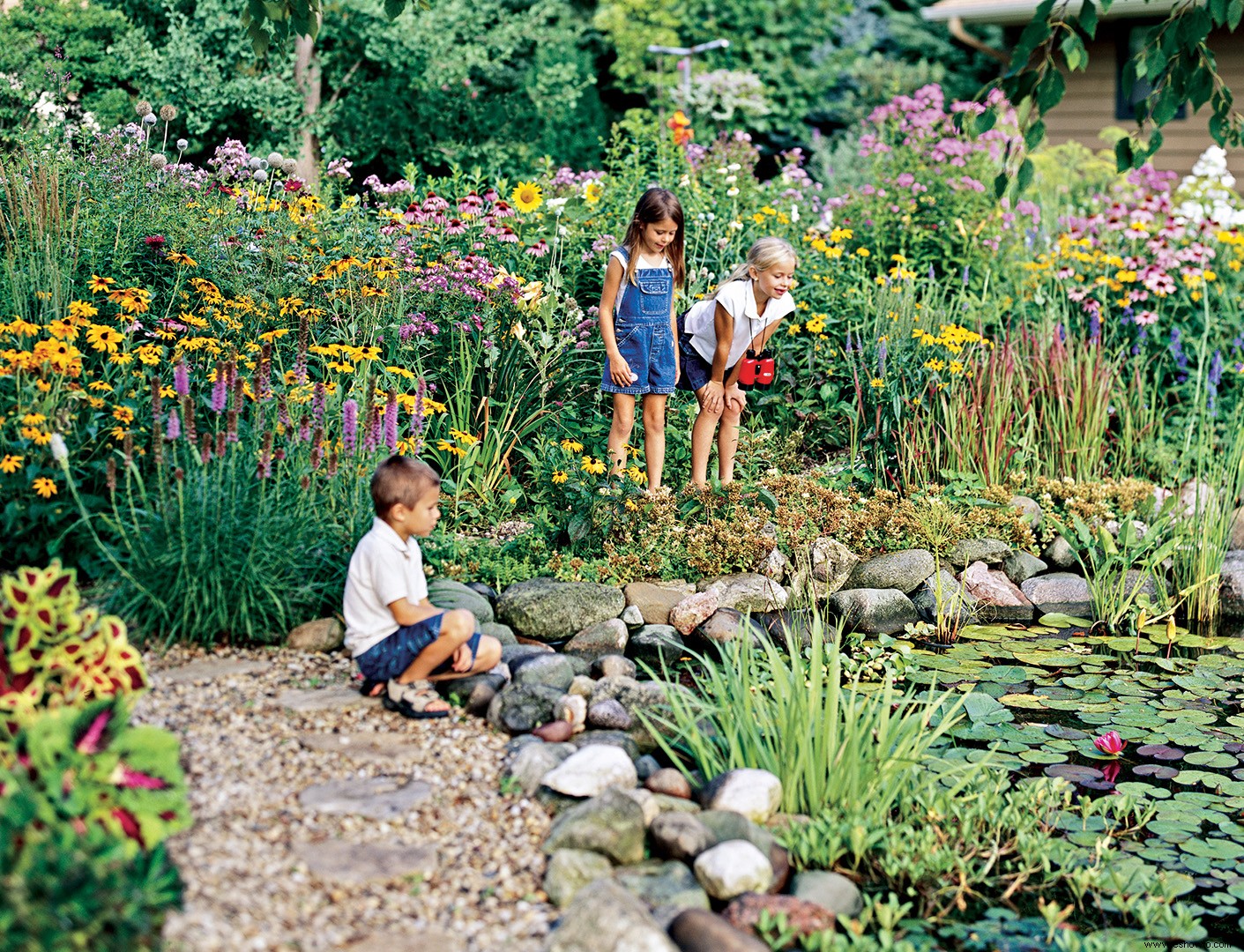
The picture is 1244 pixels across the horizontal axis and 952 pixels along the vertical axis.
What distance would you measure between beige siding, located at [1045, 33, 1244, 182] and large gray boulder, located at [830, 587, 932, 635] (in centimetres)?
1105

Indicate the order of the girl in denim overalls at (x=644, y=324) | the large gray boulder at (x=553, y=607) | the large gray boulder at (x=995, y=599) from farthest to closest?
the large gray boulder at (x=995, y=599) < the girl in denim overalls at (x=644, y=324) < the large gray boulder at (x=553, y=607)

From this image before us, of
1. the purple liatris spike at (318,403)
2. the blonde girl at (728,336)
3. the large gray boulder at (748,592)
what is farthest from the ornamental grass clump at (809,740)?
the blonde girl at (728,336)

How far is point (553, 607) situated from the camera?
482cm

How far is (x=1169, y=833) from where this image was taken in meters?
3.72

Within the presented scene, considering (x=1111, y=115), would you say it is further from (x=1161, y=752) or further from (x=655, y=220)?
(x=1161, y=752)

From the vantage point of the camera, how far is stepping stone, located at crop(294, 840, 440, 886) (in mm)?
2898

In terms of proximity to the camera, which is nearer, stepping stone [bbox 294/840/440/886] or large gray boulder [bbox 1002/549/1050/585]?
stepping stone [bbox 294/840/440/886]

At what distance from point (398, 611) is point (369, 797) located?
673 millimetres

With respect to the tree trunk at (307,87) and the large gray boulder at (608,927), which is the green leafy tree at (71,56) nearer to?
the tree trunk at (307,87)

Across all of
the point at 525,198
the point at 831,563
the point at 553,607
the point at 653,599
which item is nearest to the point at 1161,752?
the point at 831,563

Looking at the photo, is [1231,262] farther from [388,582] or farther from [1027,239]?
[388,582]

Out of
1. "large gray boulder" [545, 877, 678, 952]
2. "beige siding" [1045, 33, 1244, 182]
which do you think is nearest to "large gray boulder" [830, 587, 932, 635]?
"large gray boulder" [545, 877, 678, 952]

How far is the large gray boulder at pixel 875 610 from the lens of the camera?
5430 mm

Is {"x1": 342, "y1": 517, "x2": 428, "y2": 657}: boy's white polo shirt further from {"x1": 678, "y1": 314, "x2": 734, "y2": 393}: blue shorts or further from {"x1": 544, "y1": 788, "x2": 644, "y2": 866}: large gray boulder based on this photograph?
{"x1": 678, "y1": 314, "x2": 734, "y2": 393}: blue shorts
